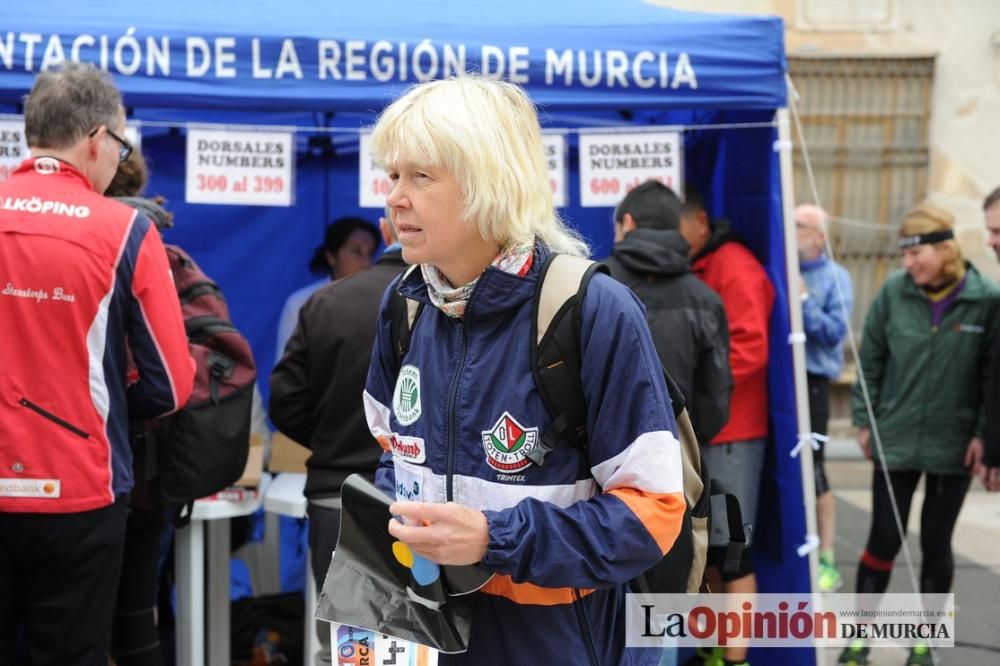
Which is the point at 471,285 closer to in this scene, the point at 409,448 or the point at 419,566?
the point at 409,448

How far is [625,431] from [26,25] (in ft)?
9.92

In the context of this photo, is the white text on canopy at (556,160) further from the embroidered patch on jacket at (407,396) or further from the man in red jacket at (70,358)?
the embroidered patch on jacket at (407,396)

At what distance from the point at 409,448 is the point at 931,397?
3.45m

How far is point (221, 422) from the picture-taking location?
3322 millimetres

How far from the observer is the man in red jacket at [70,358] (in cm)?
261

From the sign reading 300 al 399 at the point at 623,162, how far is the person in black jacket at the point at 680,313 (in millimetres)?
363

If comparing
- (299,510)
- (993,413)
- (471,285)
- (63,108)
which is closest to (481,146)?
(471,285)

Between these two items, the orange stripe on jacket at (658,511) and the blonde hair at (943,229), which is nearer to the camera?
the orange stripe on jacket at (658,511)

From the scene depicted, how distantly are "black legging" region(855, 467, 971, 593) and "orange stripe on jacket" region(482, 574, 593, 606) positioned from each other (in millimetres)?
3314

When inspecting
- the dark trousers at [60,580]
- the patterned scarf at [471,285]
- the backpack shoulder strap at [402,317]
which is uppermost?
the patterned scarf at [471,285]

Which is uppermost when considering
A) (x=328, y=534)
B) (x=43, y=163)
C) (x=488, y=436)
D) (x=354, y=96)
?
(x=354, y=96)

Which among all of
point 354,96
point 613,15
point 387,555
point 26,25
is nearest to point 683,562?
point 387,555

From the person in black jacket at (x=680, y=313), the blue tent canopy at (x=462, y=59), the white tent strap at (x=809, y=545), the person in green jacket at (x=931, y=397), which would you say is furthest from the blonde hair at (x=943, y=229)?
the white tent strap at (x=809, y=545)

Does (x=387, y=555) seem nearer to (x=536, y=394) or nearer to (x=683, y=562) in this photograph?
(x=536, y=394)
